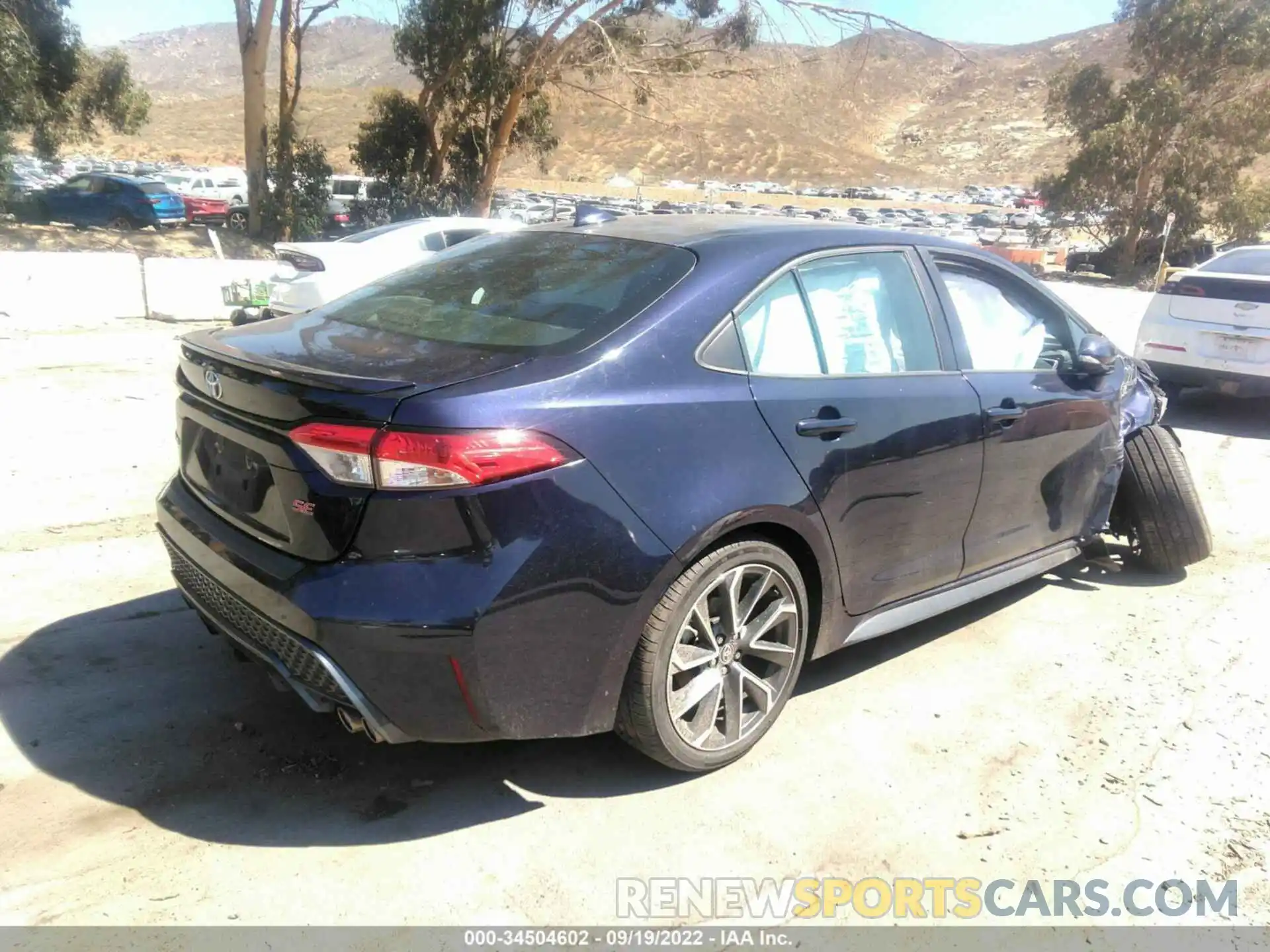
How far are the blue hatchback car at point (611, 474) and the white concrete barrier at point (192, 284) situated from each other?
9.99m

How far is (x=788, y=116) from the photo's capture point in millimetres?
29141

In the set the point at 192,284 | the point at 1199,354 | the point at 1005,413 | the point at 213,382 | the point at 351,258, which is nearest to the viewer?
the point at 213,382

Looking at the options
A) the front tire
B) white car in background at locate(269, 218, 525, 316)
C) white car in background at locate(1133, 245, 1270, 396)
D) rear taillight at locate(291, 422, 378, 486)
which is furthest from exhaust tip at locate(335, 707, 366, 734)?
white car in background at locate(1133, 245, 1270, 396)

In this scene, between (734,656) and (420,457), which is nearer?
(420,457)

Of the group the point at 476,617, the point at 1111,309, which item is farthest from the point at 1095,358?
the point at 1111,309

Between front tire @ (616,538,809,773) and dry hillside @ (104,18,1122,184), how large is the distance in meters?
17.7

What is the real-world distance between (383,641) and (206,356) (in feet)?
3.89

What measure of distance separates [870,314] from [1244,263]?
7041 millimetres

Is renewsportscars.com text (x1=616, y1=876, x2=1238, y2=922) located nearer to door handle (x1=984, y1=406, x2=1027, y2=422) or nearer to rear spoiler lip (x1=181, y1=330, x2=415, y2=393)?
rear spoiler lip (x1=181, y1=330, x2=415, y2=393)

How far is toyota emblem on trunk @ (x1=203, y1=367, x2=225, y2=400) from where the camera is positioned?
296cm

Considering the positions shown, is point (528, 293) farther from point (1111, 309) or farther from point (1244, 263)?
point (1111, 309)

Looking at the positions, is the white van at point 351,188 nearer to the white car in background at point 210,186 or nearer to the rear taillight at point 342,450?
the white car in background at point 210,186

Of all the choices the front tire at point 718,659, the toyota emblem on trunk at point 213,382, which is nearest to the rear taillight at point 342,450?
the toyota emblem on trunk at point 213,382

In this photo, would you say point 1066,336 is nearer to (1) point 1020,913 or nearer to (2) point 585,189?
(1) point 1020,913
